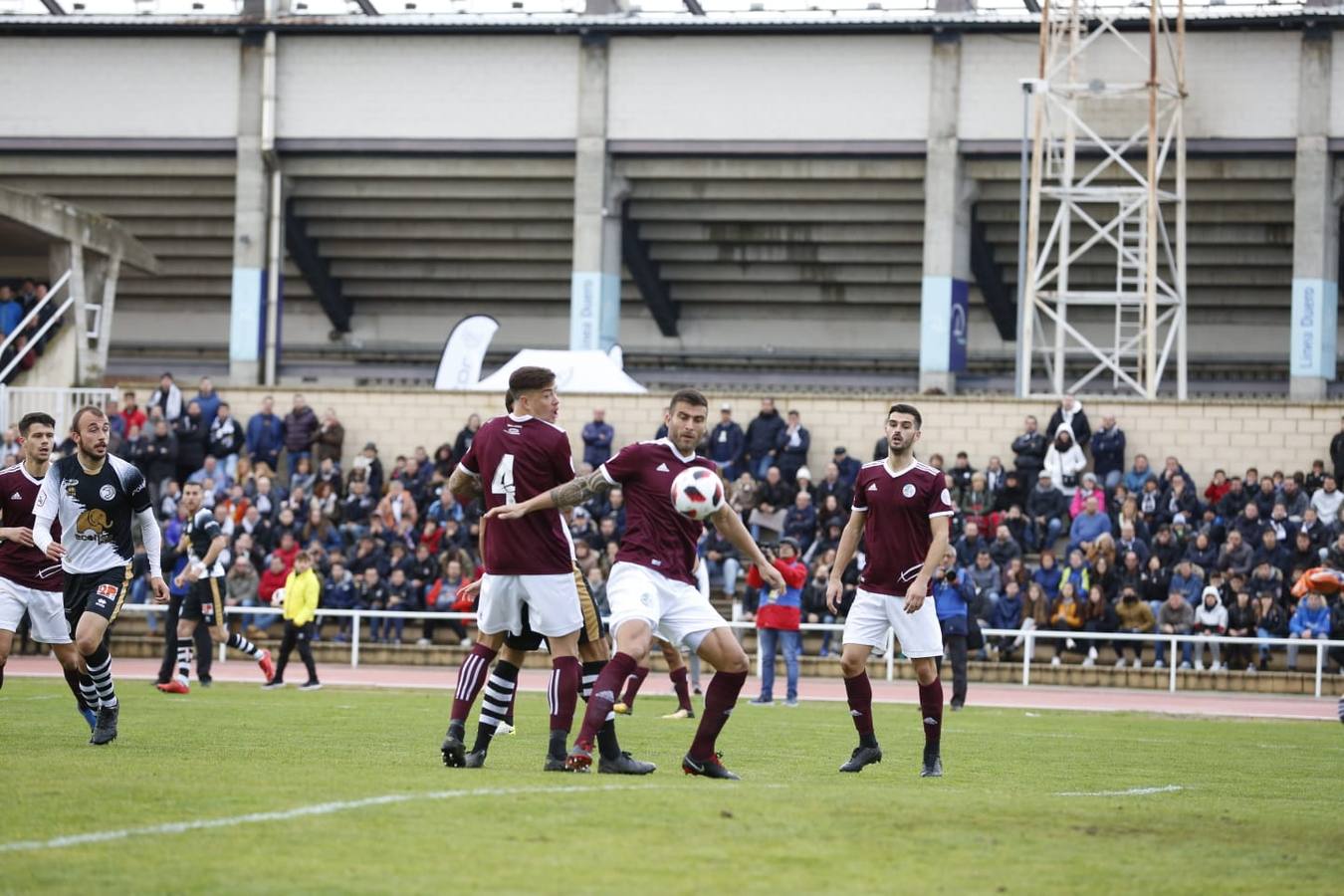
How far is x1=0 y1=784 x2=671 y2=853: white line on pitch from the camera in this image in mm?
7445

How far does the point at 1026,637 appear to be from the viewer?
25.3 meters

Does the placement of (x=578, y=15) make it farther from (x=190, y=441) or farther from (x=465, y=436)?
(x=190, y=441)

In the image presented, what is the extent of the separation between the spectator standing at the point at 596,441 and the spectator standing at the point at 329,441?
4285 millimetres

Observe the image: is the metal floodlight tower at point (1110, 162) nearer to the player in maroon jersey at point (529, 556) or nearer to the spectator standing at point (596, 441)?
the spectator standing at point (596, 441)

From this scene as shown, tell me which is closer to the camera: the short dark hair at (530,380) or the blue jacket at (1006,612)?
the short dark hair at (530,380)

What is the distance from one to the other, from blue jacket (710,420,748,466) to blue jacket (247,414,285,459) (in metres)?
7.37

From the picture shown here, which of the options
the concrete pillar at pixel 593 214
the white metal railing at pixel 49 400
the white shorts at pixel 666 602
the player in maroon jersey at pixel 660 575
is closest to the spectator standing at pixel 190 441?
the white metal railing at pixel 49 400

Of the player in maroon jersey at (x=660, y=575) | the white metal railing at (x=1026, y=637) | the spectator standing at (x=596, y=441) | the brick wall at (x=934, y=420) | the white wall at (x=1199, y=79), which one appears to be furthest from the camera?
the white wall at (x=1199, y=79)

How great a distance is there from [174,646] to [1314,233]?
Result: 924 inches

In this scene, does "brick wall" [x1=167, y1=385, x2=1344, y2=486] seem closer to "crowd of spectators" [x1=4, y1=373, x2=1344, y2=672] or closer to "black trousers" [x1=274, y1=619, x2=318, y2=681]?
"crowd of spectators" [x1=4, y1=373, x2=1344, y2=672]

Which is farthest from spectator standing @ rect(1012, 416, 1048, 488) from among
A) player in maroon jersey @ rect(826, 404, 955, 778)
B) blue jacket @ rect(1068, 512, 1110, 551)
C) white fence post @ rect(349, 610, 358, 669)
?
player in maroon jersey @ rect(826, 404, 955, 778)

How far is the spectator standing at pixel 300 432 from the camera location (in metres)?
32.1

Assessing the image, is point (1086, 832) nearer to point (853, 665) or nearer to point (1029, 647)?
point (853, 665)

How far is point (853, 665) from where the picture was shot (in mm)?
12156
